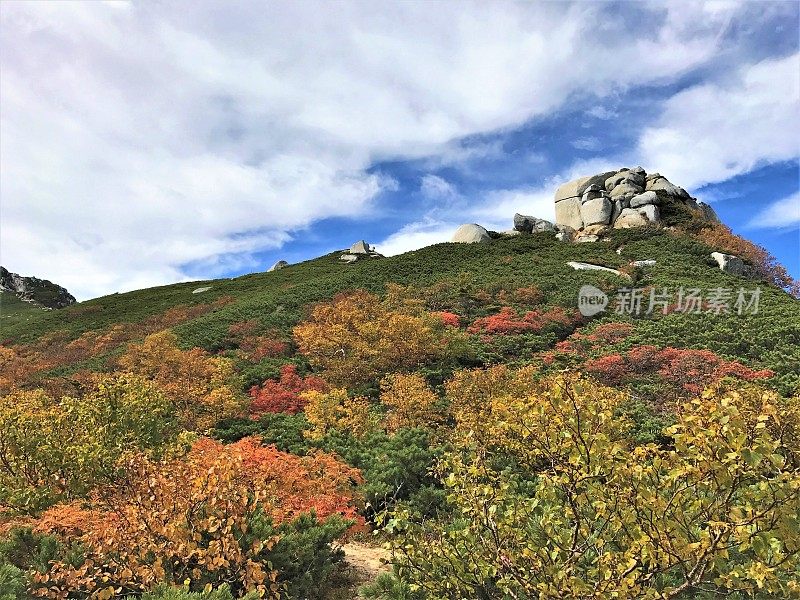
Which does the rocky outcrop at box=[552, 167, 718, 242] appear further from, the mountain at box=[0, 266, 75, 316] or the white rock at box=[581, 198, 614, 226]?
the mountain at box=[0, 266, 75, 316]

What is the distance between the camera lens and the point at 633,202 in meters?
49.7

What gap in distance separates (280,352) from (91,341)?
1966 centimetres

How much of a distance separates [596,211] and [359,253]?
29.2 meters

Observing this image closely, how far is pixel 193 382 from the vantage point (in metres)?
17.3

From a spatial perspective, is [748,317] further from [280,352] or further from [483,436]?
[280,352]

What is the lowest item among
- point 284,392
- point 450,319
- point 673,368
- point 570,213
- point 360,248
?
point 284,392

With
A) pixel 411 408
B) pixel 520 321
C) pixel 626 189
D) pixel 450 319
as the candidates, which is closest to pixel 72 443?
pixel 411 408

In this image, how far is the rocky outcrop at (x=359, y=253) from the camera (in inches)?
2471

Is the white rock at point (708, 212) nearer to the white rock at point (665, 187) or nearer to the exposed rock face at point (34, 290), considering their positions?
the white rock at point (665, 187)

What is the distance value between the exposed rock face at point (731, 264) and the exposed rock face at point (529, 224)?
1764cm

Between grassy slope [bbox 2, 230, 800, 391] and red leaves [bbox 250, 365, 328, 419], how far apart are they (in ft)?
27.5

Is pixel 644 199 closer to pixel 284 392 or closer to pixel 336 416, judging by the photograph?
pixel 284 392

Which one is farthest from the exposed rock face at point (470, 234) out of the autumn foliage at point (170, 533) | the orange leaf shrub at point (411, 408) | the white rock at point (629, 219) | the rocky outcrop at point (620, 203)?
the autumn foliage at point (170, 533)

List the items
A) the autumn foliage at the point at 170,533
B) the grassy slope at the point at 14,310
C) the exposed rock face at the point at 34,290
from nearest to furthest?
the autumn foliage at the point at 170,533 < the grassy slope at the point at 14,310 < the exposed rock face at the point at 34,290
